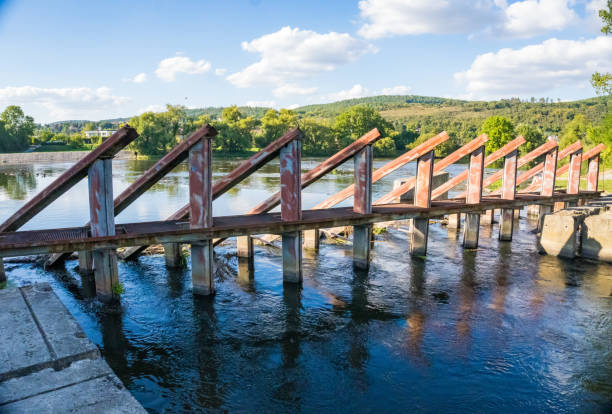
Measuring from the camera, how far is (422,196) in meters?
16.0

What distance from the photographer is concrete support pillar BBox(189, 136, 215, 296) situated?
11.0 meters

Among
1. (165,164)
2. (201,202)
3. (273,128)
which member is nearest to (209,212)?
(201,202)

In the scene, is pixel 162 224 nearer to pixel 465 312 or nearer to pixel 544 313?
pixel 465 312

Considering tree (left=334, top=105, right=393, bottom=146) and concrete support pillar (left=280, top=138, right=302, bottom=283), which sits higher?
tree (left=334, top=105, right=393, bottom=146)

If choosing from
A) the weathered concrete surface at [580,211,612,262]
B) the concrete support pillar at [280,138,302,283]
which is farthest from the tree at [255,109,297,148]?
the concrete support pillar at [280,138,302,283]

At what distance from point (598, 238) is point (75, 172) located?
709 inches

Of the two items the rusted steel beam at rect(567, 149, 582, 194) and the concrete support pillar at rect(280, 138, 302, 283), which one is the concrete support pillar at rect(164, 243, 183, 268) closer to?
the concrete support pillar at rect(280, 138, 302, 283)

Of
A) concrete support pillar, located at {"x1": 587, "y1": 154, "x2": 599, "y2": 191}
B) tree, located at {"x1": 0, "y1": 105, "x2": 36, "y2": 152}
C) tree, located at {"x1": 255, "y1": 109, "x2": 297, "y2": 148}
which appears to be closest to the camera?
concrete support pillar, located at {"x1": 587, "y1": 154, "x2": 599, "y2": 191}

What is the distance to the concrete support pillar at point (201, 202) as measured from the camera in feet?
36.1

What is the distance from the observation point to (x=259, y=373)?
9102 millimetres

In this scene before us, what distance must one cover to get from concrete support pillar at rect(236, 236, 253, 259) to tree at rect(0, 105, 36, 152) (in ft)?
278

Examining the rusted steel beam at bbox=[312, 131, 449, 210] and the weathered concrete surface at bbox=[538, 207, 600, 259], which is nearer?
the rusted steel beam at bbox=[312, 131, 449, 210]

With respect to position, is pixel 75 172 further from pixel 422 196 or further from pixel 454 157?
pixel 454 157

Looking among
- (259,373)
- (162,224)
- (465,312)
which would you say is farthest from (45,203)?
(465,312)
